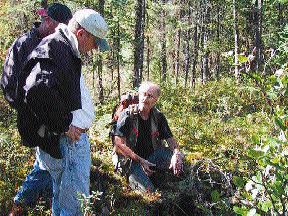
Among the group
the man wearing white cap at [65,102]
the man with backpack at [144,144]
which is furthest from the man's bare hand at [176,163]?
the man wearing white cap at [65,102]

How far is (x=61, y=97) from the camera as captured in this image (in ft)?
10.9

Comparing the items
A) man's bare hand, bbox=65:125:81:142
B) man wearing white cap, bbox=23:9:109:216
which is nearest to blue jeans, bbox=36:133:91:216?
man wearing white cap, bbox=23:9:109:216

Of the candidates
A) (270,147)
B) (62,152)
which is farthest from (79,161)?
(270,147)

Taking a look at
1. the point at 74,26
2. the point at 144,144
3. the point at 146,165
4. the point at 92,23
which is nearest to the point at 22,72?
the point at 74,26

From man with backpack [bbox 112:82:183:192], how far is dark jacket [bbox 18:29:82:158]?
206 cm

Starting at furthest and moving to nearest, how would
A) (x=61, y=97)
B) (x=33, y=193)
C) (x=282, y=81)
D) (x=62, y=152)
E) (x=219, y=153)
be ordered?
(x=219, y=153) < (x=33, y=193) < (x=62, y=152) < (x=61, y=97) < (x=282, y=81)

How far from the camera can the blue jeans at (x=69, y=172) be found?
3.73 metres

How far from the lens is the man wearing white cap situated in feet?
10.5

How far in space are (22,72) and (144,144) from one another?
2.87 metres

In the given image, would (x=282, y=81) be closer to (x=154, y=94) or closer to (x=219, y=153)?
(x=154, y=94)

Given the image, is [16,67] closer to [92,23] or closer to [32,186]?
[92,23]

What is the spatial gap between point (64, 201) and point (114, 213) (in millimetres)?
1191

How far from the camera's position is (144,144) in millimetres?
5934

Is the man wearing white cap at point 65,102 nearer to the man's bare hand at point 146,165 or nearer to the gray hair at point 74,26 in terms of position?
the gray hair at point 74,26
